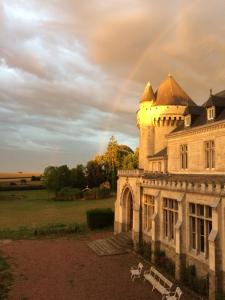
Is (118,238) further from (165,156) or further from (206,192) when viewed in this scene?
(206,192)

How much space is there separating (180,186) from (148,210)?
23.0 ft

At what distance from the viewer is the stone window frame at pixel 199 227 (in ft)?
57.8

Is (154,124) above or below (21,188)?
above

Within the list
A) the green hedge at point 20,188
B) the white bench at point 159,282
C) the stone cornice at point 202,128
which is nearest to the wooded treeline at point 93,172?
the green hedge at point 20,188

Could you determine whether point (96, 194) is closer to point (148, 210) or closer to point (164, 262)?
point (148, 210)

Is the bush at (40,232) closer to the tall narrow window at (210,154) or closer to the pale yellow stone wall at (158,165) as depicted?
the pale yellow stone wall at (158,165)

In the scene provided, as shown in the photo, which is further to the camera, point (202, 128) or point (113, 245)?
point (113, 245)

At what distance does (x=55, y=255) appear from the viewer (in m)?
25.6

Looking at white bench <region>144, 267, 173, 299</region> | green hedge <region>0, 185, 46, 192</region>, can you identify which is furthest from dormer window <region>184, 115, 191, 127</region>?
green hedge <region>0, 185, 46, 192</region>

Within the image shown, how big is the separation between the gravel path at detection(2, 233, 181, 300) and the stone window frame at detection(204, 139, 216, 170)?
9304 millimetres

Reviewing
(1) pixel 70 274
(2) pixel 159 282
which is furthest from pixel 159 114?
(2) pixel 159 282

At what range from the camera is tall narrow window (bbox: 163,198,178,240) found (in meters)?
21.5

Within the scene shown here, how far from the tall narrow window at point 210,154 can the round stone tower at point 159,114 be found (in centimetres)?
1260

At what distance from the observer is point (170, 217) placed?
2227 centimetres
